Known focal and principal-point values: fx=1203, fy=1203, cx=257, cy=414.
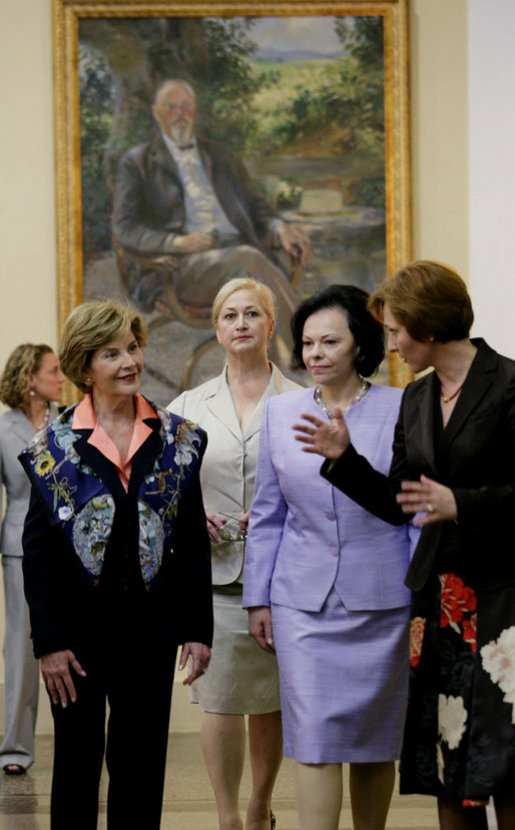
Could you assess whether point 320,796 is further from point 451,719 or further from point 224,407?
point 224,407

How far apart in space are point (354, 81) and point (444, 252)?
4.00ft

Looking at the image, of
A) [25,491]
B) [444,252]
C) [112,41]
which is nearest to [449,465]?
[25,491]

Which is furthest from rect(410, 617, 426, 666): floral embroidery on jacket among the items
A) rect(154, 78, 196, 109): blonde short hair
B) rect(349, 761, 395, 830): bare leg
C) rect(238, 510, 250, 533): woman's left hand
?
rect(154, 78, 196, 109): blonde short hair

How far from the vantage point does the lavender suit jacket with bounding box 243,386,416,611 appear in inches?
158

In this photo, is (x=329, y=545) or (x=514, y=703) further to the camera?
(x=329, y=545)

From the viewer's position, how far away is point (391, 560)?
403cm

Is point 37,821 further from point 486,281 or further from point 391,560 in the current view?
point 486,281

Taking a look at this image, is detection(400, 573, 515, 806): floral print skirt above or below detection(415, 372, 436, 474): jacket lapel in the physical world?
below

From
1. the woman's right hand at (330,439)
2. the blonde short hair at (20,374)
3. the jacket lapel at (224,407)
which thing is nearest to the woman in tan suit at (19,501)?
the blonde short hair at (20,374)

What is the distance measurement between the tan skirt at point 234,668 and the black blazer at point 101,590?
2.91 ft

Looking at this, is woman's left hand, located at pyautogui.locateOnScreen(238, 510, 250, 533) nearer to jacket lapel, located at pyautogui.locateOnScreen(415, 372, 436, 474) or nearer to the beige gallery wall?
jacket lapel, located at pyautogui.locateOnScreen(415, 372, 436, 474)

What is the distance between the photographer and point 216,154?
755cm

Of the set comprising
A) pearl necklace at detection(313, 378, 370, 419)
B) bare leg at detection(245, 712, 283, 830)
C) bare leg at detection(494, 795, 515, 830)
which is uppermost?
pearl necklace at detection(313, 378, 370, 419)

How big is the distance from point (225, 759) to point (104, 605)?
1.19 metres
